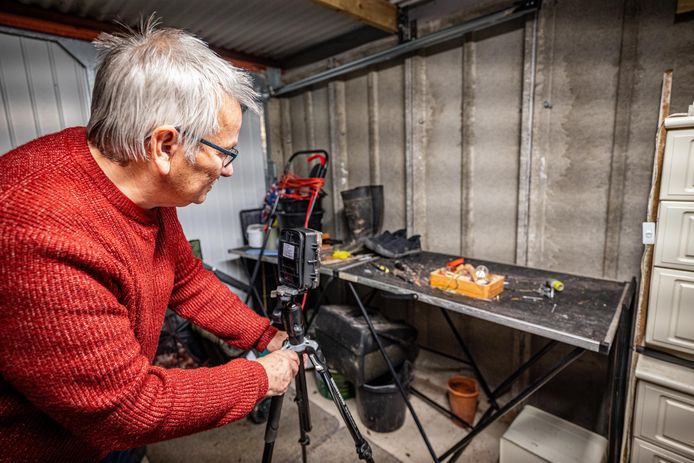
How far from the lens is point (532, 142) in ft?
6.95

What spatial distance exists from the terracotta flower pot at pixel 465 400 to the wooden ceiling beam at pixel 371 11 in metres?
2.44

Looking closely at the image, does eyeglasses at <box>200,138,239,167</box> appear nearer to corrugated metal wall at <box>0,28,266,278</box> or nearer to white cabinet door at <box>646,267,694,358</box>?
white cabinet door at <box>646,267,694,358</box>

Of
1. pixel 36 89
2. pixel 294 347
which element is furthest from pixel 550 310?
pixel 36 89

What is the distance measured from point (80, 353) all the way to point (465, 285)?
1502 mm

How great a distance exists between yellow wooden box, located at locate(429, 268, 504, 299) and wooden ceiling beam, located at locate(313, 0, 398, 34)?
5.54ft

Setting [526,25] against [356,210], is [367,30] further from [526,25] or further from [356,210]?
[356,210]

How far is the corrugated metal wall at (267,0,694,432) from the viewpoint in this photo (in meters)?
1.79

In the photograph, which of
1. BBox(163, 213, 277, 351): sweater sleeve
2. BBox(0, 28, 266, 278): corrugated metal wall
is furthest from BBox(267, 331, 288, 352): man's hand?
BBox(0, 28, 266, 278): corrugated metal wall

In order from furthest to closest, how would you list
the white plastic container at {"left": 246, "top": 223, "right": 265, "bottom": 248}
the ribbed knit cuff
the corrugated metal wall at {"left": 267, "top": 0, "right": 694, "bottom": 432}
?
the white plastic container at {"left": 246, "top": 223, "right": 265, "bottom": 248}, the corrugated metal wall at {"left": 267, "top": 0, "right": 694, "bottom": 432}, the ribbed knit cuff

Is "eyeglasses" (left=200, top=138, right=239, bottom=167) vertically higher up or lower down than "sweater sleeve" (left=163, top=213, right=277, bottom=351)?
higher up

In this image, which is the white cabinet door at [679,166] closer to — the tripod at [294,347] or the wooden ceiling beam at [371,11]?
the tripod at [294,347]

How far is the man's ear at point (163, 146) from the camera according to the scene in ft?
2.45

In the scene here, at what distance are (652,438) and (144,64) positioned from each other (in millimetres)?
2042

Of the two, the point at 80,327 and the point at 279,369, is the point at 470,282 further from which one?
the point at 80,327
